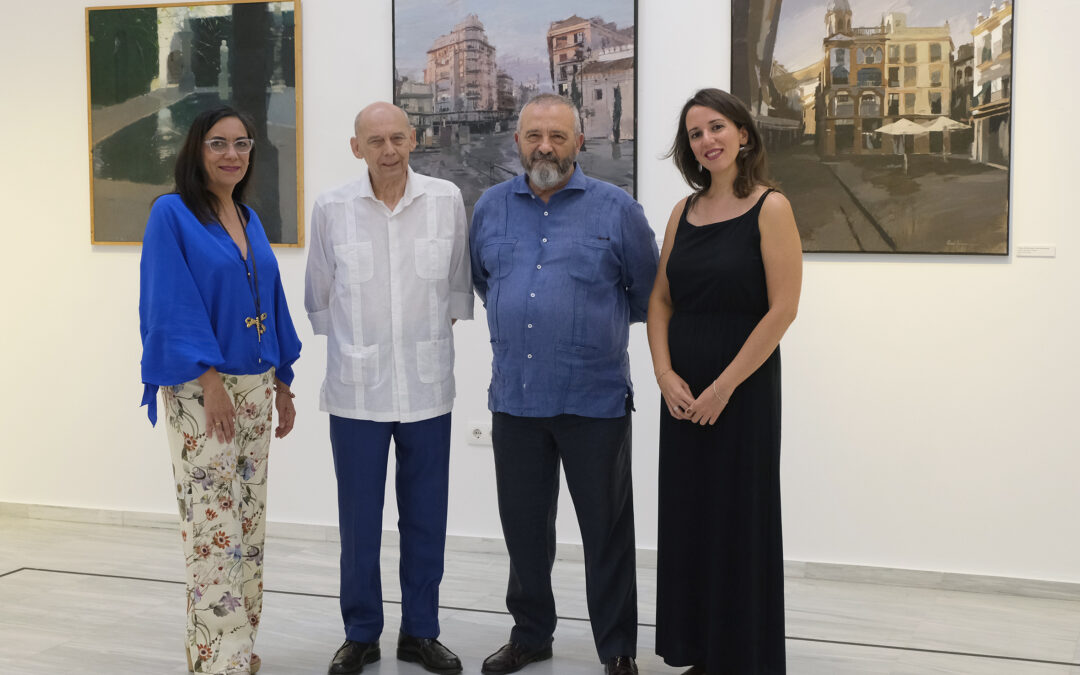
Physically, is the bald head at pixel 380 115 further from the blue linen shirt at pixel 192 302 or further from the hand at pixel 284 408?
the hand at pixel 284 408

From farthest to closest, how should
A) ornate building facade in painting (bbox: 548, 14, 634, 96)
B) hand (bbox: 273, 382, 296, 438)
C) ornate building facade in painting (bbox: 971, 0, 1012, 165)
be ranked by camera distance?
ornate building facade in painting (bbox: 548, 14, 634, 96) < ornate building facade in painting (bbox: 971, 0, 1012, 165) < hand (bbox: 273, 382, 296, 438)

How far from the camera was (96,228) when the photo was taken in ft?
16.8

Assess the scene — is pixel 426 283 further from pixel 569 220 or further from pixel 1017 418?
pixel 1017 418

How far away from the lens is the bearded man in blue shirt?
10.1 feet

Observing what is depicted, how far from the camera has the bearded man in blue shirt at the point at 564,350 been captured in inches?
121

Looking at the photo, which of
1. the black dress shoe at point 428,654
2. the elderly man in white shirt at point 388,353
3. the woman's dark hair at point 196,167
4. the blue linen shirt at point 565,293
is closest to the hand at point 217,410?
the elderly man in white shirt at point 388,353

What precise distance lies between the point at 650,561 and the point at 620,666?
1402 millimetres

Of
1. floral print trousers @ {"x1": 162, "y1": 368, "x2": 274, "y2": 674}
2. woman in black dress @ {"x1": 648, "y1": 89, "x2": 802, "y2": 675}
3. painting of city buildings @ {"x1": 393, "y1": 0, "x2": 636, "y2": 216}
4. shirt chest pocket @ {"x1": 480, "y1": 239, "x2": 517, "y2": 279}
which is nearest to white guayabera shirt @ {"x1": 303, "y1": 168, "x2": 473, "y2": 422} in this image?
shirt chest pocket @ {"x1": 480, "y1": 239, "x2": 517, "y2": 279}

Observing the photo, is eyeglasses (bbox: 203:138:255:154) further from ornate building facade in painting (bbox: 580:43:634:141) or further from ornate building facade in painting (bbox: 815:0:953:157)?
ornate building facade in painting (bbox: 815:0:953:157)

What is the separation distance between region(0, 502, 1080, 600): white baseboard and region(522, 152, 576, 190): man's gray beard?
2.03m

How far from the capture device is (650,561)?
4.57 metres

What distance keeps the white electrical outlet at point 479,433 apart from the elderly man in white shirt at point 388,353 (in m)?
1.43

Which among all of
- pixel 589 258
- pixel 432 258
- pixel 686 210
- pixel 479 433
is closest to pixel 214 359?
pixel 432 258

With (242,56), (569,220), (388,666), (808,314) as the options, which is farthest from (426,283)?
(242,56)
